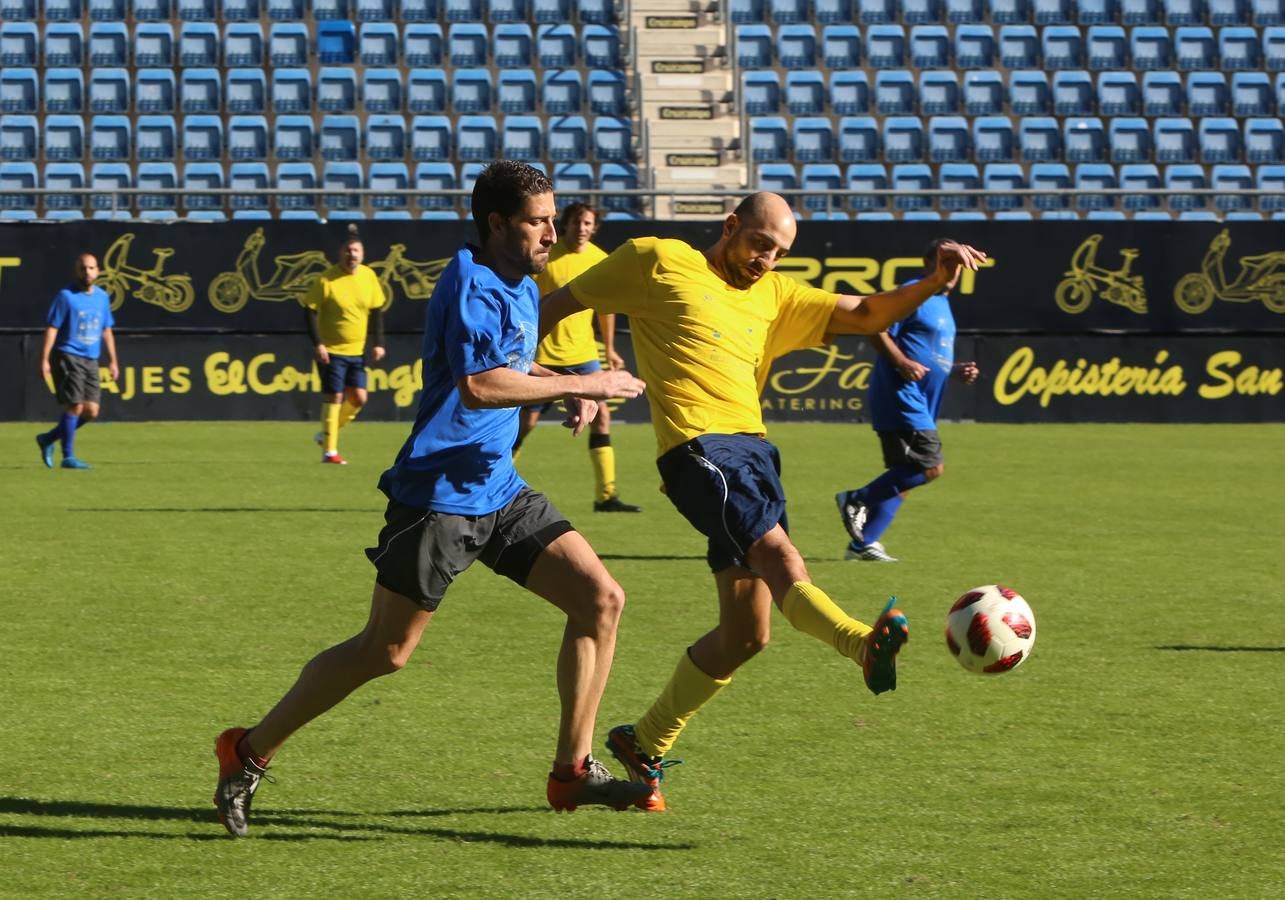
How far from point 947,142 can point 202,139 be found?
426 inches

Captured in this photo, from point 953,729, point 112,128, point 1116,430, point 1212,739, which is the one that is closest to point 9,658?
point 953,729

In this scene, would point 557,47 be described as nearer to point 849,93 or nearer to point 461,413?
point 849,93

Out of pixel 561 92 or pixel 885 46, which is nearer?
pixel 561 92

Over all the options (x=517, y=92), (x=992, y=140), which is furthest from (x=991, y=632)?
(x=992, y=140)

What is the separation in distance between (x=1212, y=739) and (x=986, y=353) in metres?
17.0

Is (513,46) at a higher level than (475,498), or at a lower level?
higher

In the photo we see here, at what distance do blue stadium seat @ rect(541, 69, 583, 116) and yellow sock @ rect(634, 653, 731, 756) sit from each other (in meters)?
22.4

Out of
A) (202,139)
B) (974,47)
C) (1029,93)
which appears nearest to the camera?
(202,139)

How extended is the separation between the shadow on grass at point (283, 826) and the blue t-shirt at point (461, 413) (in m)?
0.89

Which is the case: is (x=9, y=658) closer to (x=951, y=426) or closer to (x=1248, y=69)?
(x=951, y=426)

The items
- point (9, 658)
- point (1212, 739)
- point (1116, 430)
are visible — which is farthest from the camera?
point (1116, 430)

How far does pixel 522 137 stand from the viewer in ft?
87.7

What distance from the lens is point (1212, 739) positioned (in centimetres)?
628

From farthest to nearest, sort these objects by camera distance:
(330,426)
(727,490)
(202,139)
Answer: (202,139) < (330,426) < (727,490)
